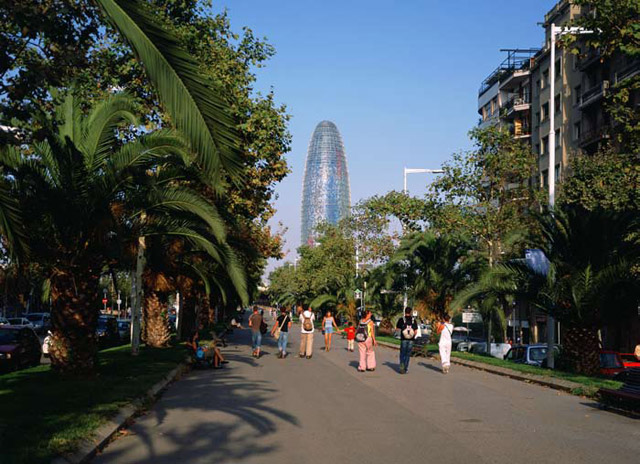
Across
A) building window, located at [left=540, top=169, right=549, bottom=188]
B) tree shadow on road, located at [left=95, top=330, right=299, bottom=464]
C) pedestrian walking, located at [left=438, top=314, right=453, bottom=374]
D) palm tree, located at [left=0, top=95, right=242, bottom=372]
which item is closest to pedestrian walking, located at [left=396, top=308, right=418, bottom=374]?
pedestrian walking, located at [left=438, top=314, right=453, bottom=374]

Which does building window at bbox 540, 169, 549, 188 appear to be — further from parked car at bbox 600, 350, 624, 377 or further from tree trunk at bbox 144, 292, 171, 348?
tree trunk at bbox 144, 292, 171, 348

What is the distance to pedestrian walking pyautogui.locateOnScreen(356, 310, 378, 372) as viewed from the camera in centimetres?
2083

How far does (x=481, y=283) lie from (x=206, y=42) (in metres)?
13.0

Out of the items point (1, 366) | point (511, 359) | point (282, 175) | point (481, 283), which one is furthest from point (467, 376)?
point (1, 366)

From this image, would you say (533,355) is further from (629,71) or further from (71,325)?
(629,71)

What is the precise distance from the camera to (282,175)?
2697cm

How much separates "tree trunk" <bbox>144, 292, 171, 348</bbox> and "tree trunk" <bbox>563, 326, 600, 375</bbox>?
47.7 ft

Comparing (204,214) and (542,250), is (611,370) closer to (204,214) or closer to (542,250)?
(542,250)

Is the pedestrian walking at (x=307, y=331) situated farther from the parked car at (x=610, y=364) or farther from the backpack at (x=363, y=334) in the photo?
the parked car at (x=610, y=364)

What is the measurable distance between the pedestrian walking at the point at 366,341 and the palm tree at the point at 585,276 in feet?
16.4

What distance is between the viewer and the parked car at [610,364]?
22172mm

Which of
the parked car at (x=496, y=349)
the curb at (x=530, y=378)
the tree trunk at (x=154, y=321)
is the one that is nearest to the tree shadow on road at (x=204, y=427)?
the curb at (x=530, y=378)

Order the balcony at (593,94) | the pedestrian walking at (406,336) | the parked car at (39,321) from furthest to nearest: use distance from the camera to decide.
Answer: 1. the balcony at (593,94)
2. the parked car at (39,321)
3. the pedestrian walking at (406,336)

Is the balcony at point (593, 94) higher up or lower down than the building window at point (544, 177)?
higher up
